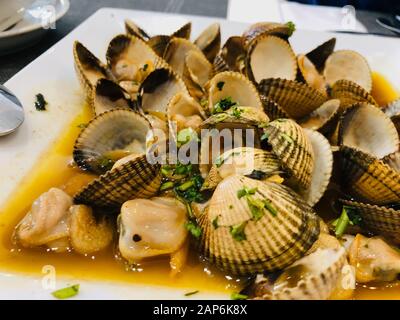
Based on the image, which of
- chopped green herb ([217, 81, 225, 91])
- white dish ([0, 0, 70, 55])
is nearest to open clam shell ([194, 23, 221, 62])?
chopped green herb ([217, 81, 225, 91])

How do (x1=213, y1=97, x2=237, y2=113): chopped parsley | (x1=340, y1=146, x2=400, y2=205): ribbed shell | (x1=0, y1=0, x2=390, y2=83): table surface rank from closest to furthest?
(x1=340, y1=146, x2=400, y2=205): ribbed shell, (x1=213, y1=97, x2=237, y2=113): chopped parsley, (x1=0, y1=0, x2=390, y2=83): table surface

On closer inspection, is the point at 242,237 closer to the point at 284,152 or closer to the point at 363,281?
the point at 284,152

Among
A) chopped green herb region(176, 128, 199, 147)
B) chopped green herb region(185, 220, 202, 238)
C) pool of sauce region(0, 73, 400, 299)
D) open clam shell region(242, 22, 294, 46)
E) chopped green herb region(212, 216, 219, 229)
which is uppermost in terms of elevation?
open clam shell region(242, 22, 294, 46)

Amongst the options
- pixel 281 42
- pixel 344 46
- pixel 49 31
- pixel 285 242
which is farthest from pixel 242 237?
pixel 49 31

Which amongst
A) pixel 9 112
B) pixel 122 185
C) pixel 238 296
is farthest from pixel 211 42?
pixel 238 296

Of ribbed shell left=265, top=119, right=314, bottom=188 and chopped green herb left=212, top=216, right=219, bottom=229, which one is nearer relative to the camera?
chopped green herb left=212, top=216, right=219, bottom=229

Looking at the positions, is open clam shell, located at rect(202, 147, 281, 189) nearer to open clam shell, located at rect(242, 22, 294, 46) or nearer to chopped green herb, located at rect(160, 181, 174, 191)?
chopped green herb, located at rect(160, 181, 174, 191)
